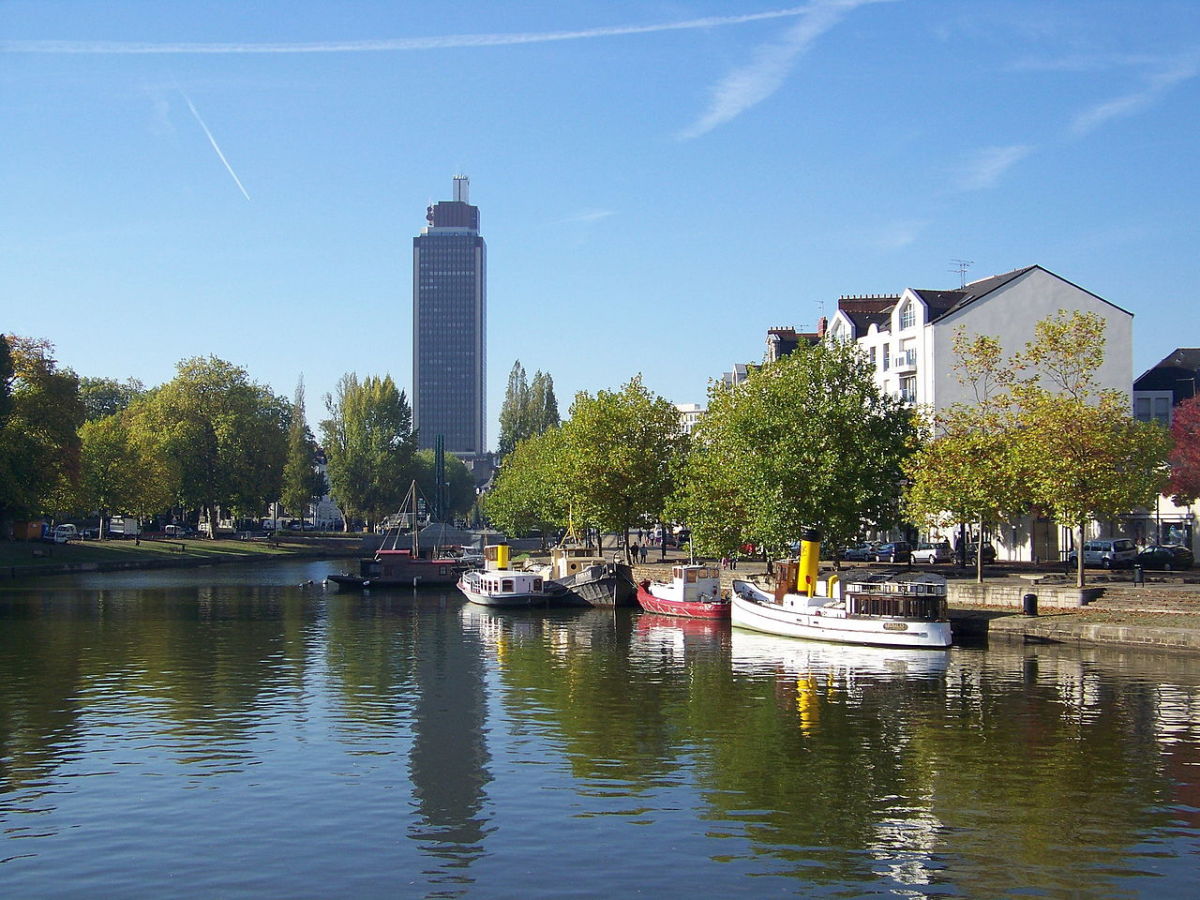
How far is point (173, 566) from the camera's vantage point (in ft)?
417

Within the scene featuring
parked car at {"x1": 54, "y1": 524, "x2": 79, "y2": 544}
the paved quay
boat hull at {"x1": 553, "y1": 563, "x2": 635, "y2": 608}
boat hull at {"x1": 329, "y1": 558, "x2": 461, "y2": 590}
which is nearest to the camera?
the paved quay

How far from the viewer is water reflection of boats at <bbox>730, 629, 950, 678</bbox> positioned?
156ft

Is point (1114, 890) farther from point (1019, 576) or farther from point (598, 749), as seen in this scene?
point (1019, 576)

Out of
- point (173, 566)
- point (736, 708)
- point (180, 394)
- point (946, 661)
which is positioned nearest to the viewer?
point (736, 708)

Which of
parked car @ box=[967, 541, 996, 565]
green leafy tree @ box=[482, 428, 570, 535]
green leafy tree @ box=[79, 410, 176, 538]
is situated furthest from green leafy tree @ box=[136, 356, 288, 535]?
parked car @ box=[967, 541, 996, 565]

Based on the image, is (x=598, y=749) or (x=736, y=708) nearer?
(x=598, y=749)

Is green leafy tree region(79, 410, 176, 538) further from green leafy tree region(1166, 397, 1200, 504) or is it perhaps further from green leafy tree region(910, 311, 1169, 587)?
green leafy tree region(1166, 397, 1200, 504)

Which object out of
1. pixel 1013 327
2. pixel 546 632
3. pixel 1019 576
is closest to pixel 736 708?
pixel 546 632

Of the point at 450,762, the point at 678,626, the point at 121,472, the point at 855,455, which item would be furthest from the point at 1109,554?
the point at 121,472

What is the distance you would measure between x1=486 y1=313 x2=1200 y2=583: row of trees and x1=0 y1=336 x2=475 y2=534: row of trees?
1938 inches

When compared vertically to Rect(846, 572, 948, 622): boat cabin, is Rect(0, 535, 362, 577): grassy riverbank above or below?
below

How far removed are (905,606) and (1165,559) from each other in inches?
1254

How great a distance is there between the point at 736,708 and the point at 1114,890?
18.8 meters

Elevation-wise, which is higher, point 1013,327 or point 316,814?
point 1013,327
